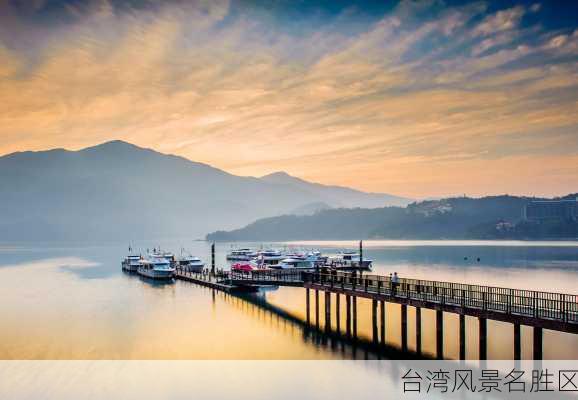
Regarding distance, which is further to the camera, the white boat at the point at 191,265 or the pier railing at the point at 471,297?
the white boat at the point at 191,265

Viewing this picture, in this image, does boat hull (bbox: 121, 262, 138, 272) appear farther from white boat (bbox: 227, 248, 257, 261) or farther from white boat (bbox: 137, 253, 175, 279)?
white boat (bbox: 227, 248, 257, 261)

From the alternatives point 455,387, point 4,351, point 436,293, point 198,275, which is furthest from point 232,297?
point 455,387

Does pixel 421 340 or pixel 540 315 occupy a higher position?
pixel 540 315

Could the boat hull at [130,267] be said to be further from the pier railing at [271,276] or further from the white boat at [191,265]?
the pier railing at [271,276]

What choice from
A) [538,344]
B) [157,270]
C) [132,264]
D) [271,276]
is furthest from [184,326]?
[132,264]

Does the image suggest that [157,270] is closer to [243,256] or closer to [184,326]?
[184,326]

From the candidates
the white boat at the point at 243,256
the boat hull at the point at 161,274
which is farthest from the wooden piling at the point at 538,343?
the white boat at the point at 243,256

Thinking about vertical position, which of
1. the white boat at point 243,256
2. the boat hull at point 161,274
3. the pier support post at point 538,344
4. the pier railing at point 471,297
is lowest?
the white boat at point 243,256

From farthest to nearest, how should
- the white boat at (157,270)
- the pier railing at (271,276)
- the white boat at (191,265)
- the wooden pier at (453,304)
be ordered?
the white boat at (191,265)
the white boat at (157,270)
the pier railing at (271,276)
the wooden pier at (453,304)

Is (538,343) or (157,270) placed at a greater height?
(538,343)

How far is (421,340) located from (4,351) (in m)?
32.8

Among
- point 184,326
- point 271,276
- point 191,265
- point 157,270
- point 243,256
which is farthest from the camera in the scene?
point 243,256

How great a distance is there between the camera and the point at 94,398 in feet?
113

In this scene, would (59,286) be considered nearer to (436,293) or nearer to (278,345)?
(278,345)
